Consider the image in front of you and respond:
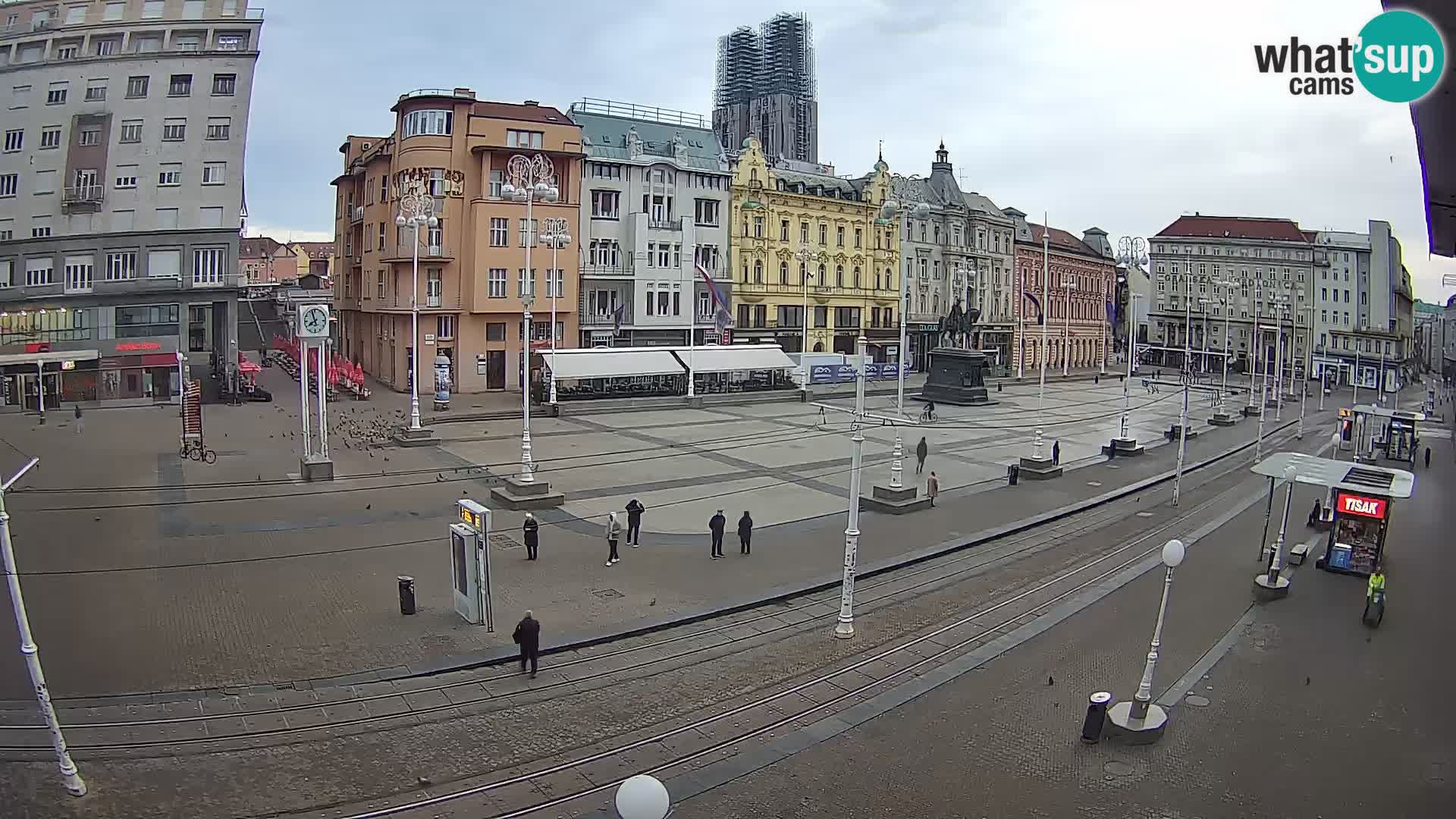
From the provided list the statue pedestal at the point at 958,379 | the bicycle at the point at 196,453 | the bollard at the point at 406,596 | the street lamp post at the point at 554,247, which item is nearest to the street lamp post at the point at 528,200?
the street lamp post at the point at 554,247

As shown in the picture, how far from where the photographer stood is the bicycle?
101 feet

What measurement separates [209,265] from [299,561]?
27712 mm

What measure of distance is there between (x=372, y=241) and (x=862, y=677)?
52986 mm

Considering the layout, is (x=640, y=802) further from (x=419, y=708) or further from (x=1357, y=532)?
(x=1357, y=532)

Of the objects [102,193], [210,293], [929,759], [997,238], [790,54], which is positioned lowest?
[929,759]

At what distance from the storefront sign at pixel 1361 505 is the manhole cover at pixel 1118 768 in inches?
553

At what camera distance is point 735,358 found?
189ft

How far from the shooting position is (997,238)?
295 ft

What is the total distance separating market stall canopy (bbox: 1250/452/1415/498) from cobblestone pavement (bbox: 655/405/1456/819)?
11.5 feet

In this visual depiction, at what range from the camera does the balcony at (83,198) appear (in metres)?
32.5

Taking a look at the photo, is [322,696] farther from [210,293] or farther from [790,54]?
[790,54]

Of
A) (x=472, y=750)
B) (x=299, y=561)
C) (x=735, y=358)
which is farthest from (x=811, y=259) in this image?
(x=472, y=750)

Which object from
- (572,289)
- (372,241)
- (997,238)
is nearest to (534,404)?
(572,289)

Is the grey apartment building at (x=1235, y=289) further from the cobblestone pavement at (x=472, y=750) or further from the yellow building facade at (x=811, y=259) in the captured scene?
the cobblestone pavement at (x=472, y=750)
